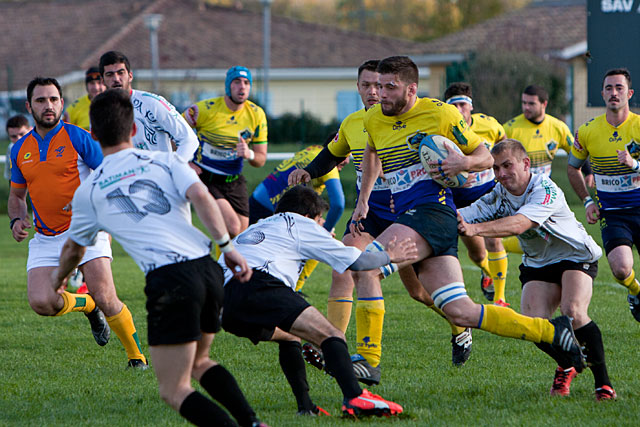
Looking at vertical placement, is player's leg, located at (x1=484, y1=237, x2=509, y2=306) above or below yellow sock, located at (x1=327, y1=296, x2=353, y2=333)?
below

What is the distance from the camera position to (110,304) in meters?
6.47

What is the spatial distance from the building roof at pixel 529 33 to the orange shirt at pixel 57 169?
24.5 m

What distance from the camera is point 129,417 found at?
5.21m

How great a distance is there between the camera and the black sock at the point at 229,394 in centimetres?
436

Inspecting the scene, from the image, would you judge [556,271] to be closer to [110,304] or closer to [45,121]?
[110,304]

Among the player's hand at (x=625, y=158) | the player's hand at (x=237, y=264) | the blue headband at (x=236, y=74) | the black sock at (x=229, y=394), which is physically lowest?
the black sock at (x=229, y=394)

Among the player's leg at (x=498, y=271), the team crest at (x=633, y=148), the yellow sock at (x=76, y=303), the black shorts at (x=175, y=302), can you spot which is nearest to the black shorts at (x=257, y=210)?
the player's leg at (x=498, y=271)

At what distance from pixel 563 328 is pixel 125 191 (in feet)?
8.87

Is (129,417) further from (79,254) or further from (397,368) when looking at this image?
(397,368)

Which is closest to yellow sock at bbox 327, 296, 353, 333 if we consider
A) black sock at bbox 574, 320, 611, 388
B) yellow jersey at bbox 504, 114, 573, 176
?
black sock at bbox 574, 320, 611, 388

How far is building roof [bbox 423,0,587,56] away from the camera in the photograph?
30.7 metres

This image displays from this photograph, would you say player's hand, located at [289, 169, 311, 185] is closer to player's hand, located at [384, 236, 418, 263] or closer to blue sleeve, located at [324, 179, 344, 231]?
player's hand, located at [384, 236, 418, 263]

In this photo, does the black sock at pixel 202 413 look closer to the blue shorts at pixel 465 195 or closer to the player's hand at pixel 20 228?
the player's hand at pixel 20 228

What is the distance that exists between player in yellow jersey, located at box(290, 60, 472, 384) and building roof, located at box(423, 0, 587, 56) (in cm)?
2335
